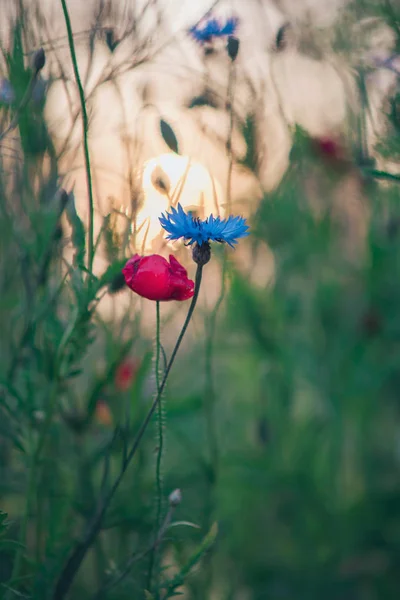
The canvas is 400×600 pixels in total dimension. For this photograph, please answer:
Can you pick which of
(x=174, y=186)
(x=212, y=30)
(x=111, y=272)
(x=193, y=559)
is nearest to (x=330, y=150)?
(x=212, y=30)

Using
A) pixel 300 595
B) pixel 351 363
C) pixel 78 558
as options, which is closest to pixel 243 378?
pixel 351 363

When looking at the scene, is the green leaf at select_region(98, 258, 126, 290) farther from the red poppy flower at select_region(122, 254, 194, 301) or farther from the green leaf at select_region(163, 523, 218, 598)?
the green leaf at select_region(163, 523, 218, 598)

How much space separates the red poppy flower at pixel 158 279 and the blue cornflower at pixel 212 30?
0.40 meters

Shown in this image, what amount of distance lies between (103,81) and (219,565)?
2.99 ft

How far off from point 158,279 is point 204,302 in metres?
0.40

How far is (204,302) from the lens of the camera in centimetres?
88

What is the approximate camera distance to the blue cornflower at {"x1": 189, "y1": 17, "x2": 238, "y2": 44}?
77cm

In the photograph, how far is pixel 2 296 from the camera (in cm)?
86

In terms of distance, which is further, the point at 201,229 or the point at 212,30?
the point at 212,30

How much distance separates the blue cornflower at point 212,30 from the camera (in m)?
0.77

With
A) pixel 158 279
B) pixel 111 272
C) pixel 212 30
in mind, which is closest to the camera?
pixel 158 279

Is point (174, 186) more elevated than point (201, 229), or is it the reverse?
point (174, 186)

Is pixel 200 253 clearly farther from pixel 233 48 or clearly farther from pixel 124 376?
pixel 124 376

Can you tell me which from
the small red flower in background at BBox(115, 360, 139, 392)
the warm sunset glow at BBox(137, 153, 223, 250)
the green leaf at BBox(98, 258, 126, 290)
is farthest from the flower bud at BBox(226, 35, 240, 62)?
the small red flower in background at BBox(115, 360, 139, 392)
